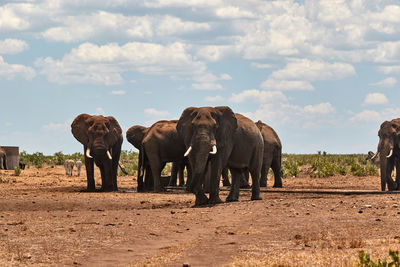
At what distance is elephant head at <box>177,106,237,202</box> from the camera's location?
65.4 feet

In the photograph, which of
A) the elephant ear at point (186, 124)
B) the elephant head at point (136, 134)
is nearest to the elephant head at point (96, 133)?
the elephant head at point (136, 134)

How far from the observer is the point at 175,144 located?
27578 mm

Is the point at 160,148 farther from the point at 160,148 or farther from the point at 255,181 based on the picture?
the point at 255,181

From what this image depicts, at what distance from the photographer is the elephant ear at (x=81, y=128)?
28.2 meters

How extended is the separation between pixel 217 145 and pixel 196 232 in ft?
18.9

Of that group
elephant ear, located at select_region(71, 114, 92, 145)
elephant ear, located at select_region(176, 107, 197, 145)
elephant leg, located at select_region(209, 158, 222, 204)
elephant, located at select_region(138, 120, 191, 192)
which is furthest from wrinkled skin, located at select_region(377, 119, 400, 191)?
elephant ear, located at select_region(71, 114, 92, 145)

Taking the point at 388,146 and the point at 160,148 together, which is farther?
the point at 388,146

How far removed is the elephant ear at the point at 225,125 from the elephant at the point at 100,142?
22.2 feet

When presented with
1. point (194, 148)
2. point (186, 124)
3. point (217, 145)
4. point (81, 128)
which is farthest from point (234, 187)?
point (81, 128)

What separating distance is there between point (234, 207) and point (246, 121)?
12.2ft

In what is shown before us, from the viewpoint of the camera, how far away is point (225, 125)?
69.5ft

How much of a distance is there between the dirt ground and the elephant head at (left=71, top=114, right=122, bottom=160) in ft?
14.3

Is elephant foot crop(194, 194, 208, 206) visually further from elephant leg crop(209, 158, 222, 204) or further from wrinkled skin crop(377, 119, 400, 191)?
wrinkled skin crop(377, 119, 400, 191)

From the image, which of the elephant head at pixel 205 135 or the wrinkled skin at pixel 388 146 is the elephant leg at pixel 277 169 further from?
the elephant head at pixel 205 135
